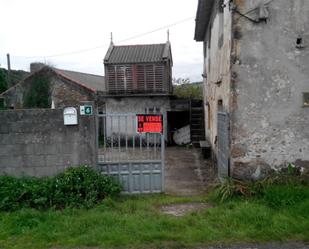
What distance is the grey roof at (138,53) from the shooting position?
17.0m

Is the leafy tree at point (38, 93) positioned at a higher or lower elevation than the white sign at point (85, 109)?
higher

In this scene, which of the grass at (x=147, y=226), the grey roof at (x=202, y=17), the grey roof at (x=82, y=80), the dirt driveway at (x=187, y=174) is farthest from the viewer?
the grey roof at (x=82, y=80)

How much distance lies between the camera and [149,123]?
6.81m

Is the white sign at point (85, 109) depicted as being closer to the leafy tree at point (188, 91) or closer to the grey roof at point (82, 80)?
the grey roof at point (82, 80)

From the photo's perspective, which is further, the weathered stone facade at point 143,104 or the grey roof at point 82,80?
the grey roof at point 82,80

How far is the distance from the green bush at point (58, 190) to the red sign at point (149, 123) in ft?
4.18

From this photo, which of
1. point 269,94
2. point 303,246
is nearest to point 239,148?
point 269,94

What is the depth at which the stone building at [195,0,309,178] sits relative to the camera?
21.7 ft

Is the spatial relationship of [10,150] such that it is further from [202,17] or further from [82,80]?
[82,80]

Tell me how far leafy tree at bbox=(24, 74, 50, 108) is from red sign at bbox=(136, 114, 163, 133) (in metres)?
14.9

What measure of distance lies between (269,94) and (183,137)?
1061cm

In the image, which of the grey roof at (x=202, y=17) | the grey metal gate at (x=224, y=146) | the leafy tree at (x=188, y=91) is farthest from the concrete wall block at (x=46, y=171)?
the leafy tree at (x=188, y=91)

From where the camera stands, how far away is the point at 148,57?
17.2 meters

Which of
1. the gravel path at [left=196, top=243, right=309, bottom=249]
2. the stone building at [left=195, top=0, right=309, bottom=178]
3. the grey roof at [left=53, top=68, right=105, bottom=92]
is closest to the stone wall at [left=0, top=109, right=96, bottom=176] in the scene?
the stone building at [left=195, top=0, right=309, bottom=178]
